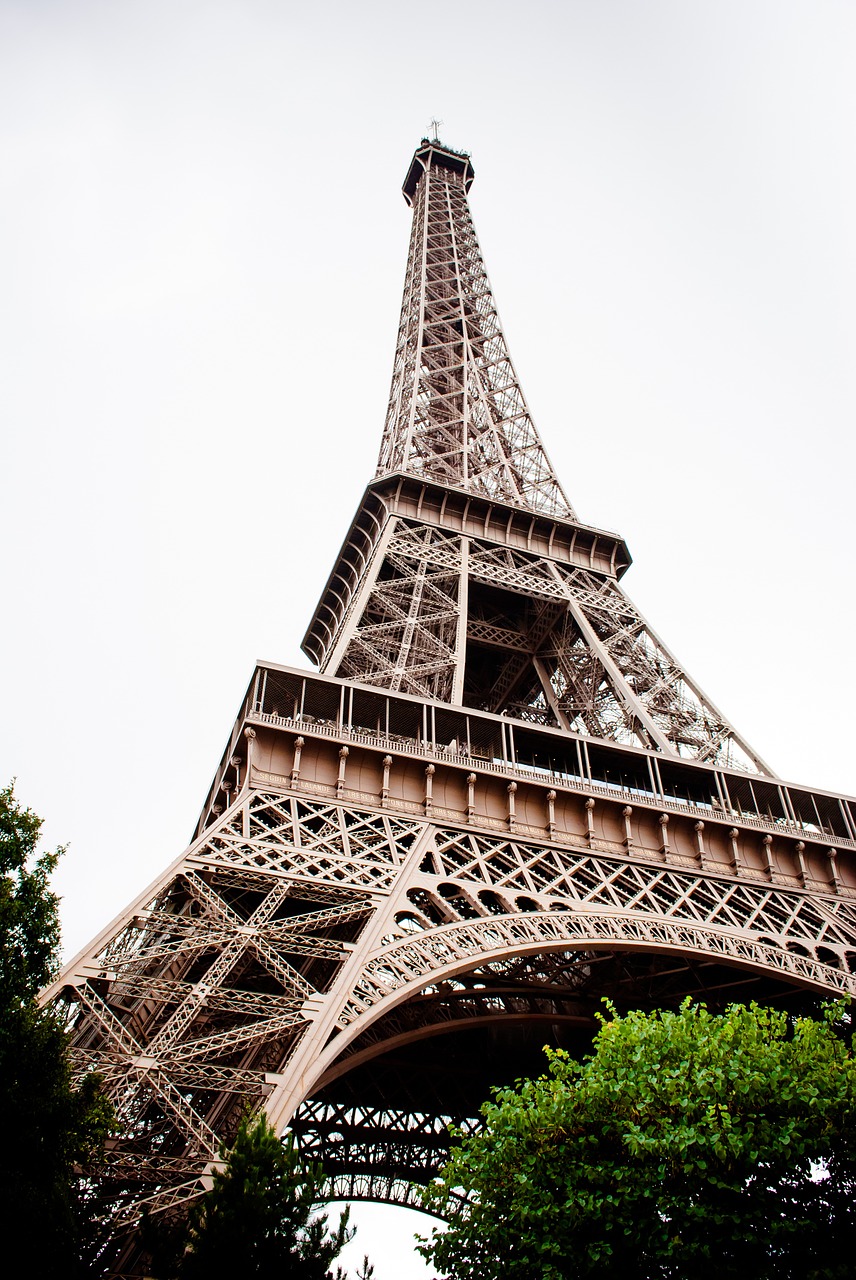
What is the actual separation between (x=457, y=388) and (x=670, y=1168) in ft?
106

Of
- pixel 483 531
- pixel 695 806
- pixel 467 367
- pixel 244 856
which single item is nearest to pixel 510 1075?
pixel 695 806

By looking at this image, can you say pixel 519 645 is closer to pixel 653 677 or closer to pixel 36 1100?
pixel 653 677

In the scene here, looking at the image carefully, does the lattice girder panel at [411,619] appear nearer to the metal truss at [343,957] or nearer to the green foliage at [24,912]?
the metal truss at [343,957]

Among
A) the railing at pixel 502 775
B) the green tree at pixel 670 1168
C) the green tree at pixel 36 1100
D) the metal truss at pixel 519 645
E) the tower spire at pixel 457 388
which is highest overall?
the tower spire at pixel 457 388

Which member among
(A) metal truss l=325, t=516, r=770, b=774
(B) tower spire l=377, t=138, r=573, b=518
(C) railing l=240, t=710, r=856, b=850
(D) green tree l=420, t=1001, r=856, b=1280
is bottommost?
(D) green tree l=420, t=1001, r=856, b=1280

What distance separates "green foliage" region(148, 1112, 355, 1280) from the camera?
9.49 metres

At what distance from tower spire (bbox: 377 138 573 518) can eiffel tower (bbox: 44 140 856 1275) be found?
1860 mm

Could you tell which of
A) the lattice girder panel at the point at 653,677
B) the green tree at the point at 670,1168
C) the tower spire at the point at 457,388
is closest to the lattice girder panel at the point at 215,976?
the green tree at the point at 670,1168

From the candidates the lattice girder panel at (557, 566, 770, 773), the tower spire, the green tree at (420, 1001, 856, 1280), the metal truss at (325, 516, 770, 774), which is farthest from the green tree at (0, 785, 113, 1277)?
the tower spire

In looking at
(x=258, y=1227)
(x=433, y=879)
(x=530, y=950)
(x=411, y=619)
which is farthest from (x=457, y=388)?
(x=258, y=1227)

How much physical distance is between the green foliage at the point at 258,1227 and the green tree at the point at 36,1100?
1.02 meters

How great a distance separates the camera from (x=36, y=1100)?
→ 34.1ft

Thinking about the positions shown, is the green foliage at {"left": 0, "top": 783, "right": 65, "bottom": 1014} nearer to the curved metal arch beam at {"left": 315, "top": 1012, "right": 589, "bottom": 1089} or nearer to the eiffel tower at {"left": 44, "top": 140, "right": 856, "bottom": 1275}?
the eiffel tower at {"left": 44, "top": 140, "right": 856, "bottom": 1275}

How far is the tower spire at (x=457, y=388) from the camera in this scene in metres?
36.0
